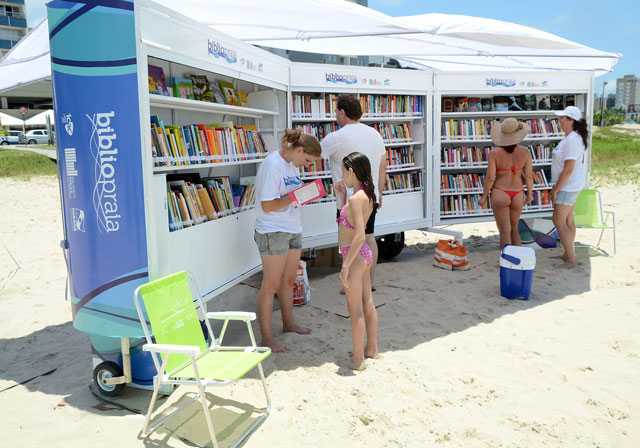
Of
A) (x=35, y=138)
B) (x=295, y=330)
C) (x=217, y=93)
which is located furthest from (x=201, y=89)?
(x=35, y=138)

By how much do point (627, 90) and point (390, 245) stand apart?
20754 cm

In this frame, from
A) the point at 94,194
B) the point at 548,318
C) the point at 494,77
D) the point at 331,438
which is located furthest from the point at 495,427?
the point at 494,77

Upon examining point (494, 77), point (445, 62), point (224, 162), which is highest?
point (445, 62)

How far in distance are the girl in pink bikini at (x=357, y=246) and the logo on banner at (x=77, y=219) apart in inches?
68.8

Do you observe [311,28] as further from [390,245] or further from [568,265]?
[568,265]

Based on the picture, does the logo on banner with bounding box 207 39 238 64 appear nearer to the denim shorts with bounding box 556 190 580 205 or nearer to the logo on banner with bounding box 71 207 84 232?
the logo on banner with bounding box 71 207 84 232

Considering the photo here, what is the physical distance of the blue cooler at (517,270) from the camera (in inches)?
210

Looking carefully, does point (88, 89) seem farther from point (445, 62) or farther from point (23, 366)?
point (445, 62)

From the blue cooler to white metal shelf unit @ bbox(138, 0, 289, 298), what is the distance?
8.60 ft

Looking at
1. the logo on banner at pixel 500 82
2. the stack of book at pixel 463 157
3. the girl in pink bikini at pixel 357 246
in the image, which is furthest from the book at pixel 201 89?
the logo on banner at pixel 500 82

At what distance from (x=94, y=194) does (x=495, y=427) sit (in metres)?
2.89

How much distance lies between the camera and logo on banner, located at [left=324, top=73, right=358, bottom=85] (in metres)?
6.02

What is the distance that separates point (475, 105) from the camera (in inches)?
300

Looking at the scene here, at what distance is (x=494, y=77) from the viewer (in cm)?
722
